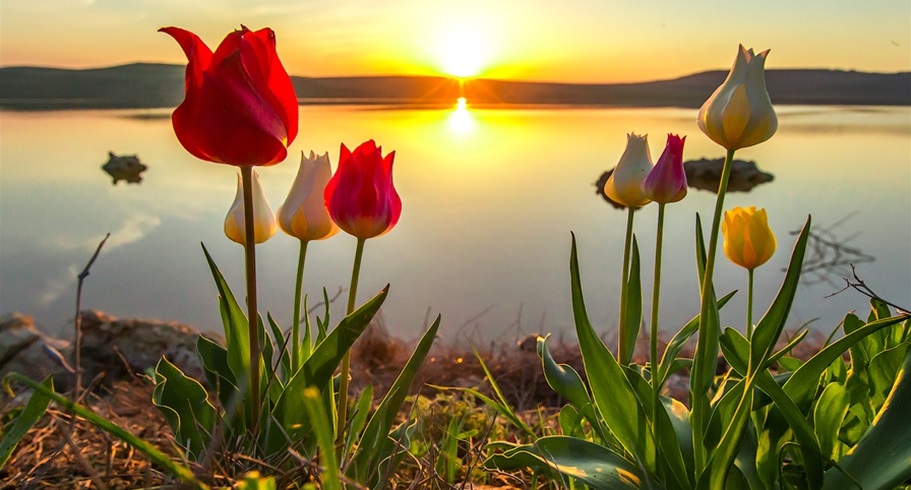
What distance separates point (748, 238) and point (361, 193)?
23.1 inches

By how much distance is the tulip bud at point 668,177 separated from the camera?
3.39ft

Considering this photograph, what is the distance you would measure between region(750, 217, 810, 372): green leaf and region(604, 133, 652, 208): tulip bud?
238 millimetres

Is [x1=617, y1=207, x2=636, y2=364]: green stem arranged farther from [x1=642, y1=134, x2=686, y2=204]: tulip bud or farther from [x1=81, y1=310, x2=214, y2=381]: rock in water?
[x1=81, y1=310, x2=214, y2=381]: rock in water

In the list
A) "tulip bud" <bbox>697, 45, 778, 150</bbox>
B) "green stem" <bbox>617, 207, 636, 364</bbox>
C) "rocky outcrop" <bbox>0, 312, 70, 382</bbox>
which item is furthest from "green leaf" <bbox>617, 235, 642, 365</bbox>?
"rocky outcrop" <bbox>0, 312, 70, 382</bbox>

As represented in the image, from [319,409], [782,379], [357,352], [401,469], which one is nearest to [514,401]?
[357,352]

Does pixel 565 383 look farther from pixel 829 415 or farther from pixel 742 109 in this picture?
pixel 742 109

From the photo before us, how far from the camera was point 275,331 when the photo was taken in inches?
50.8

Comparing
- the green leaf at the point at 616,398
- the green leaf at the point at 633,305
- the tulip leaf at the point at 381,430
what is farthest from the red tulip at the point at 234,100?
the green leaf at the point at 633,305

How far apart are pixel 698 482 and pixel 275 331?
68cm

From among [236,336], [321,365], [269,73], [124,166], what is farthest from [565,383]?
[124,166]

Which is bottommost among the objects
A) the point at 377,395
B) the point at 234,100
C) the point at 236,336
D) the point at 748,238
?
the point at 377,395

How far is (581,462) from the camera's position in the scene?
106 centimetres

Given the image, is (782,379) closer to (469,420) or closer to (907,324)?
(907,324)

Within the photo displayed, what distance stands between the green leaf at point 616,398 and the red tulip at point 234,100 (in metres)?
0.44
